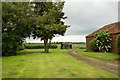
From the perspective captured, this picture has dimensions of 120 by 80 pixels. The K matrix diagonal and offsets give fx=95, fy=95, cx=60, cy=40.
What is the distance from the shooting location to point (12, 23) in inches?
673

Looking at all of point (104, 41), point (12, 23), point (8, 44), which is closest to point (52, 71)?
point (8, 44)

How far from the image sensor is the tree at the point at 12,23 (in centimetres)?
1623

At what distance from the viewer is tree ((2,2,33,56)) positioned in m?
16.2

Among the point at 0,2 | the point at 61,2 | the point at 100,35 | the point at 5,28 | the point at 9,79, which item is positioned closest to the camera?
the point at 9,79

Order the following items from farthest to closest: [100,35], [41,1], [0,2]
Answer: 1. [41,1]
2. [100,35]
3. [0,2]

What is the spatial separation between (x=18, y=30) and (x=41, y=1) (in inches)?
402

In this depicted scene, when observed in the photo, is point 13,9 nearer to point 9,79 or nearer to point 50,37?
point 50,37

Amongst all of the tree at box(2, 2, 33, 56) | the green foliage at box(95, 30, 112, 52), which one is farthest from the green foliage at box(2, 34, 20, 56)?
the green foliage at box(95, 30, 112, 52)

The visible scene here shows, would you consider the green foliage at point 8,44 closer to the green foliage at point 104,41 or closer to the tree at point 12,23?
the tree at point 12,23

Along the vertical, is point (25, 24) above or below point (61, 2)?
below

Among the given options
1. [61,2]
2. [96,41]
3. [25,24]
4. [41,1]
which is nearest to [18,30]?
[25,24]

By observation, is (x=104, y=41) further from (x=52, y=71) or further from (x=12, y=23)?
(x=12, y=23)

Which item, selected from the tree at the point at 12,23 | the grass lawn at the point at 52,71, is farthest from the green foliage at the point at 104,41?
the tree at the point at 12,23

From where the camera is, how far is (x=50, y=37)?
79.7 ft
